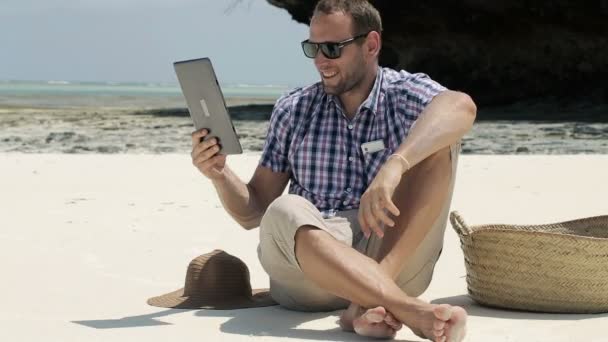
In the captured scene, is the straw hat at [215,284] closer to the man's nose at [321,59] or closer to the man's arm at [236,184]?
the man's arm at [236,184]

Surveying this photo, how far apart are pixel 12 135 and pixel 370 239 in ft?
33.9

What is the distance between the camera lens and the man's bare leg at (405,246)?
2.90 m

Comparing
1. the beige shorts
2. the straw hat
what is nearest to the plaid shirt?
the beige shorts

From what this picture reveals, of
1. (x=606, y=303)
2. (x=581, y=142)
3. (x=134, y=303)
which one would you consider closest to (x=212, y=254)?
(x=134, y=303)

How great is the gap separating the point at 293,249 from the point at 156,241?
2120 mm

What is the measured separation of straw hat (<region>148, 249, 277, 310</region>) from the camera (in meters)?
3.84

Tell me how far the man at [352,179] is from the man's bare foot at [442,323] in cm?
6

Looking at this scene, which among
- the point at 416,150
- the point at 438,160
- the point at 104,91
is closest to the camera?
the point at 416,150

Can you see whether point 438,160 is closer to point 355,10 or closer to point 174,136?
point 355,10

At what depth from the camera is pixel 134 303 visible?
3852 millimetres

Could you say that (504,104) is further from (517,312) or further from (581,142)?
(517,312)

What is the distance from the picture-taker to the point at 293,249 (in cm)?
325

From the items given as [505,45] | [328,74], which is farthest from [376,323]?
[505,45]

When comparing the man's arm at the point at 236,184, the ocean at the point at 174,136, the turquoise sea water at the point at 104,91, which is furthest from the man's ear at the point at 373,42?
the turquoise sea water at the point at 104,91
